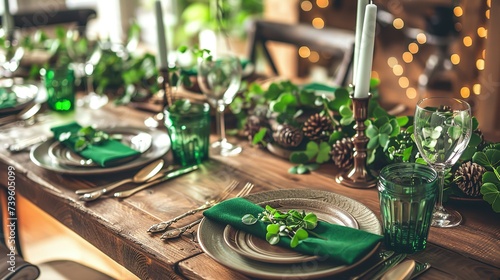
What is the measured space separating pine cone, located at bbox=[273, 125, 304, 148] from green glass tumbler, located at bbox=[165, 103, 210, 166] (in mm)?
163

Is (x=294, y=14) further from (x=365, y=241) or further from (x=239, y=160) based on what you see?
(x=365, y=241)

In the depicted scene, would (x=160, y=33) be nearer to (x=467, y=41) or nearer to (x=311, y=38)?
(x=311, y=38)

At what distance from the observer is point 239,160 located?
1380mm

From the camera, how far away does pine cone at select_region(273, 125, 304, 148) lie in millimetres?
1332

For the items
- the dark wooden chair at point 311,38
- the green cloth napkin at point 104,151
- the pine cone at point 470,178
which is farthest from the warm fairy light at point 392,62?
the pine cone at point 470,178

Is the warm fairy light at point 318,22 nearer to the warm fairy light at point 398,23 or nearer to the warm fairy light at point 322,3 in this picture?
the warm fairy light at point 322,3

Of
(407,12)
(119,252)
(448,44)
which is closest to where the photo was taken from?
(119,252)

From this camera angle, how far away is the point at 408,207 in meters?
0.92

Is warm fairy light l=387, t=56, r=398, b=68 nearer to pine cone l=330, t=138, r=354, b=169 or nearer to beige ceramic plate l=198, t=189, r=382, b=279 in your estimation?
pine cone l=330, t=138, r=354, b=169

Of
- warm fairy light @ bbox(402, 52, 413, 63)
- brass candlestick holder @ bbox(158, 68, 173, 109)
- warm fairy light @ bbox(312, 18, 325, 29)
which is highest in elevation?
brass candlestick holder @ bbox(158, 68, 173, 109)

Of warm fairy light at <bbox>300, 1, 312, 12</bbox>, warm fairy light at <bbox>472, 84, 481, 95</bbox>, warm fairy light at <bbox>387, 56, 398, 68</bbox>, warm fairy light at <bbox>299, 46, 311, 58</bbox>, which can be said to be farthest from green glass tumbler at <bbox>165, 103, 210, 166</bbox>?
warm fairy light at <bbox>387, 56, 398, 68</bbox>

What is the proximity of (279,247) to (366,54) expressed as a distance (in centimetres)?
40

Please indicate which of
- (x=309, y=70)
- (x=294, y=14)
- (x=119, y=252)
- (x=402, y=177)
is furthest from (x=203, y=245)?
(x=309, y=70)

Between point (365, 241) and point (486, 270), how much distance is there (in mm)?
181
